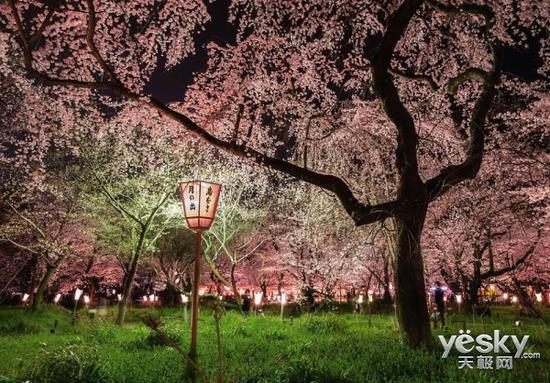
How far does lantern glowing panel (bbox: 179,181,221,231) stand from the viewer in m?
7.98

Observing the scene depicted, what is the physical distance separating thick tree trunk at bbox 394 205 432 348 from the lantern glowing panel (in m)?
4.21

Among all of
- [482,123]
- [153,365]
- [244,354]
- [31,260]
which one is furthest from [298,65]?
[31,260]

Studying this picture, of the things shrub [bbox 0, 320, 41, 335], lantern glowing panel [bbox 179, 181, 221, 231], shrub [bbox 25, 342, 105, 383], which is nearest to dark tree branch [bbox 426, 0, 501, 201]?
lantern glowing panel [bbox 179, 181, 221, 231]

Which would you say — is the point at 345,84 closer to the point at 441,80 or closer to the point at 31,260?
the point at 441,80

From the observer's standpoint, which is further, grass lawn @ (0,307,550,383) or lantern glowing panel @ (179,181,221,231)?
lantern glowing panel @ (179,181,221,231)

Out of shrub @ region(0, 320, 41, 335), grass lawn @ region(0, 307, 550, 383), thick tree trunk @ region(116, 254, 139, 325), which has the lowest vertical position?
shrub @ region(0, 320, 41, 335)

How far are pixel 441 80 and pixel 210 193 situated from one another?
9.07 meters

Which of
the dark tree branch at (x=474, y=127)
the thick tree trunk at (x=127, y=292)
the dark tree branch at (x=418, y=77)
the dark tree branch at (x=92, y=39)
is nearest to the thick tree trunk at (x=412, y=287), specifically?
the dark tree branch at (x=474, y=127)

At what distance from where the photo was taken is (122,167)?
2261 centimetres

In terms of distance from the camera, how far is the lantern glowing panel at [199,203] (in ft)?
26.2

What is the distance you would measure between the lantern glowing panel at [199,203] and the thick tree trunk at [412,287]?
4.21 metres

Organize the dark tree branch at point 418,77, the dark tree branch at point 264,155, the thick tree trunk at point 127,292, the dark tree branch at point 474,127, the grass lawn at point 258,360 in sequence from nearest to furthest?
the grass lawn at point 258,360 < the dark tree branch at point 264,155 < the dark tree branch at point 474,127 < the dark tree branch at point 418,77 < the thick tree trunk at point 127,292

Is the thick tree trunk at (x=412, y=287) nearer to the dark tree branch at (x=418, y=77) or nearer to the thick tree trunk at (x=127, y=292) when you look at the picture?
the dark tree branch at (x=418, y=77)

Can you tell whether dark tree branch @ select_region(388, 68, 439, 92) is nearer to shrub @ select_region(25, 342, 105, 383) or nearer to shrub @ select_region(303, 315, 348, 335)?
shrub @ select_region(303, 315, 348, 335)
